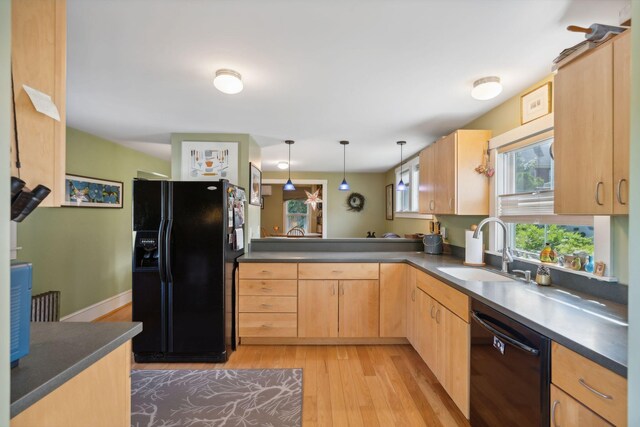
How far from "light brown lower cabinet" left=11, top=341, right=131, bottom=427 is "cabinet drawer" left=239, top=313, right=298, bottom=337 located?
187cm

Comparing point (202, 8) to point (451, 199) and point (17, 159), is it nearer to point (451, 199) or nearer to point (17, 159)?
point (17, 159)

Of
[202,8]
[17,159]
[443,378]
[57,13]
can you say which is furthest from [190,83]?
[443,378]

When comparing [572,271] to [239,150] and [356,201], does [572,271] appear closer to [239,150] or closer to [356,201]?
[239,150]

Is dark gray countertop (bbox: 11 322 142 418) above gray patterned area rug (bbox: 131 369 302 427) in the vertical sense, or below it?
above

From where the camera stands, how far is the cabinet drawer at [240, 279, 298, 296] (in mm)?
2986

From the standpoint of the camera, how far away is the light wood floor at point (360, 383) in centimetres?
198

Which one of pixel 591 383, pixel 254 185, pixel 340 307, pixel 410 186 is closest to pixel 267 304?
pixel 340 307

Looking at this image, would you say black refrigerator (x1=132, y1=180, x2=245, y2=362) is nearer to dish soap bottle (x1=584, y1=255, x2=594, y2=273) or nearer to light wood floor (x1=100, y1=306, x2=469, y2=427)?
light wood floor (x1=100, y1=306, x2=469, y2=427)

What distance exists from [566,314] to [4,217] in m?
2.00

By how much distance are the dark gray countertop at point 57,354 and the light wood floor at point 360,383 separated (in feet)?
4.81

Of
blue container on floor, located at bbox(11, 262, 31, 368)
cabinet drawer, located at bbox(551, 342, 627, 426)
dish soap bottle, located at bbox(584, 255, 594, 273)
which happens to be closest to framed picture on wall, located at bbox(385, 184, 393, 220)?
dish soap bottle, located at bbox(584, 255, 594, 273)

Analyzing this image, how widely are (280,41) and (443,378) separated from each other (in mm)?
2490

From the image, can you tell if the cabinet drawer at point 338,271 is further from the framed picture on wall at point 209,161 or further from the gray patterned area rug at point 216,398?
the framed picture on wall at point 209,161

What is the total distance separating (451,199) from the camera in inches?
107
